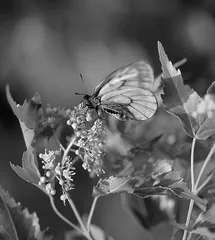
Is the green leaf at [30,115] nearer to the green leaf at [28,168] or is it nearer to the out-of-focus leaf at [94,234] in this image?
the green leaf at [28,168]

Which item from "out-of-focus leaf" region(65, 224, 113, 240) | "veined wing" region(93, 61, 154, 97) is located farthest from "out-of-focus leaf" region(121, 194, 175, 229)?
"veined wing" region(93, 61, 154, 97)

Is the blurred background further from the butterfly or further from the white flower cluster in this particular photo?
the white flower cluster

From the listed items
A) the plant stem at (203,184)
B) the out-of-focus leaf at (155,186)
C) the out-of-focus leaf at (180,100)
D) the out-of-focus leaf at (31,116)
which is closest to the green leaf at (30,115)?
the out-of-focus leaf at (31,116)

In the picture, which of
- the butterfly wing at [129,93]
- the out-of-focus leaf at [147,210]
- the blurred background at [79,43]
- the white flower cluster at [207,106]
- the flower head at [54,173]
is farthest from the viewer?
the blurred background at [79,43]

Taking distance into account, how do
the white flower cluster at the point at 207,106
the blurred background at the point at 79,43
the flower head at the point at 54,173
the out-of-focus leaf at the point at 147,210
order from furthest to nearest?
1. the blurred background at the point at 79,43
2. the out-of-focus leaf at the point at 147,210
3. the flower head at the point at 54,173
4. the white flower cluster at the point at 207,106

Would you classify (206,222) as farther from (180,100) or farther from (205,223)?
(180,100)

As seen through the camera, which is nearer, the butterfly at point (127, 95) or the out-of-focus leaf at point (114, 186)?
the out-of-focus leaf at point (114, 186)

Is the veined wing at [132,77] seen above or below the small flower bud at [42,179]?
above
